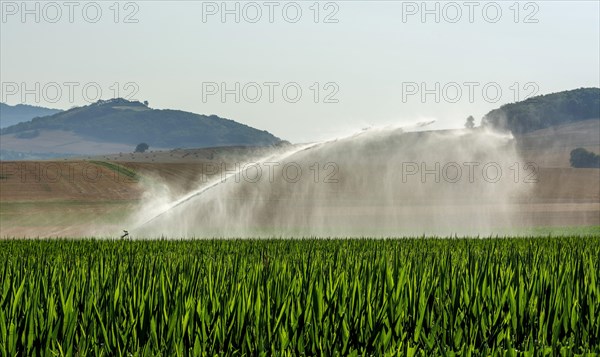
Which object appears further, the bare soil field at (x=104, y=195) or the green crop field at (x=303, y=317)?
the bare soil field at (x=104, y=195)

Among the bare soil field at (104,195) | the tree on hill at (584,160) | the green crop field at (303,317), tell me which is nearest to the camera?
the green crop field at (303,317)

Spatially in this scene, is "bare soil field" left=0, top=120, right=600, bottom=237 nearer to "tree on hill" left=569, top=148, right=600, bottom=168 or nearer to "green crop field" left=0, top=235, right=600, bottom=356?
"green crop field" left=0, top=235, right=600, bottom=356

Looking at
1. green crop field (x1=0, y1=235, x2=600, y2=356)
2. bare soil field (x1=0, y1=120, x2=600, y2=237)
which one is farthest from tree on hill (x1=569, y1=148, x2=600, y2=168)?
green crop field (x1=0, y1=235, x2=600, y2=356)

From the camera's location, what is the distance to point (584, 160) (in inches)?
6845

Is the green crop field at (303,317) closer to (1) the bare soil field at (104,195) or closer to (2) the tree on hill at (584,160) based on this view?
(1) the bare soil field at (104,195)

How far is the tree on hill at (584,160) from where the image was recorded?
174m

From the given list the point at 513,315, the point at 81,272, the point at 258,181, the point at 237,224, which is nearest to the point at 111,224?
the point at 237,224

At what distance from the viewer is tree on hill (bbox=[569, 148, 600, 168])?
17388cm

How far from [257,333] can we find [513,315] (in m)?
2.56

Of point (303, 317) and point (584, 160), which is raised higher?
point (584, 160)

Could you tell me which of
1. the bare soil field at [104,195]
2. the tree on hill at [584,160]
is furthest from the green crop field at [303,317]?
the tree on hill at [584,160]

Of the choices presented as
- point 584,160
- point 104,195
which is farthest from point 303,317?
point 584,160

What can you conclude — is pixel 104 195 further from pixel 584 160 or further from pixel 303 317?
pixel 584 160

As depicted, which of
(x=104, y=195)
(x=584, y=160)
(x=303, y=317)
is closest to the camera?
(x=303, y=317)
